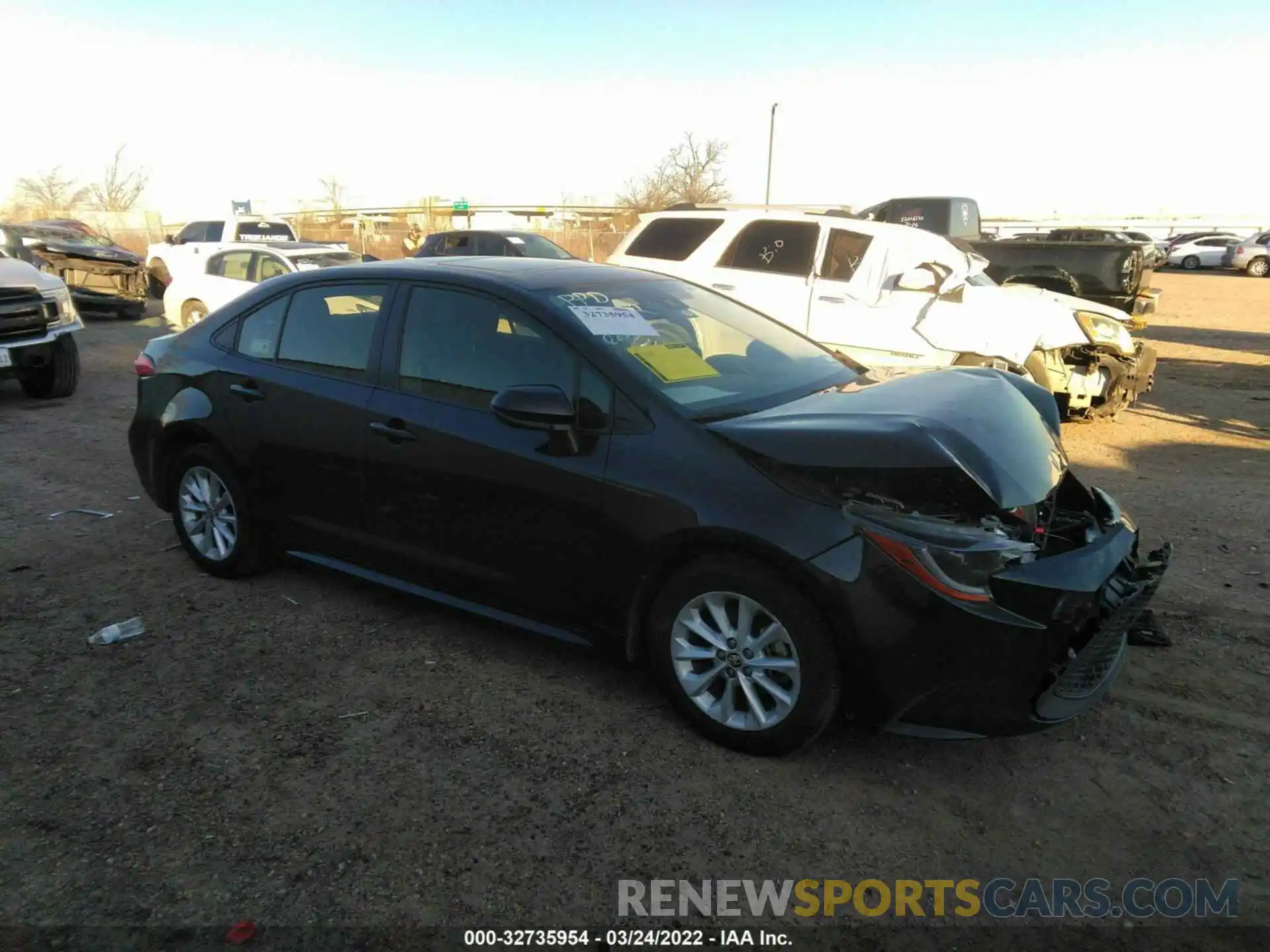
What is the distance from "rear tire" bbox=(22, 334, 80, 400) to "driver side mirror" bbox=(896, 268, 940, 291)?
854cm

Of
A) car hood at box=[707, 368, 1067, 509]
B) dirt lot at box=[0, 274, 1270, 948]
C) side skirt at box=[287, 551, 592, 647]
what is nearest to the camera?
dirt lot at box=[0, 274, 1270, 948]

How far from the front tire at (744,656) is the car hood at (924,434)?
0.44 m

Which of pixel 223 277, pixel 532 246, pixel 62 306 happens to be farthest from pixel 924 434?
pixel 532 246

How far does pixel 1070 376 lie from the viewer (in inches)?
329

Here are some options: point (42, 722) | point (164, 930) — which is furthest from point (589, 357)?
point (42, 722)

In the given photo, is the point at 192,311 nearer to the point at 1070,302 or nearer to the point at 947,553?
the point at 1070,302

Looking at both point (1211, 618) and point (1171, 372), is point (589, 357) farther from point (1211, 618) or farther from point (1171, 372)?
point (1171, 372)

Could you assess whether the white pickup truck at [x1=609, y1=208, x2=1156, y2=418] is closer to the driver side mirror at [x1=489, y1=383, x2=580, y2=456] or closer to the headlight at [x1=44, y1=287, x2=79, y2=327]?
the driver side mirror at [x1=489, y1=383, x2=580, y2=456]

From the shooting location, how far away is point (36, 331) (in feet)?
29.5

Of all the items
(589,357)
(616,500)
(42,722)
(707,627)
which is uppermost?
(589,357)

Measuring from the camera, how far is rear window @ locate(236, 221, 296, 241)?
18.7 metres

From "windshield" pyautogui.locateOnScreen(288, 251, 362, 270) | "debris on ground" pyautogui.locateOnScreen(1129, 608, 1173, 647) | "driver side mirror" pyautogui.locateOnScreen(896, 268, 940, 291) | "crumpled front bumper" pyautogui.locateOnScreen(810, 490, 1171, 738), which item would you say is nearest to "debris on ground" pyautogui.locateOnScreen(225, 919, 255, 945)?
"crumpled front bumper" pyautogui.locateOnScreen(810, 490, 1171, 738)

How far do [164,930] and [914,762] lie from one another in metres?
2.40

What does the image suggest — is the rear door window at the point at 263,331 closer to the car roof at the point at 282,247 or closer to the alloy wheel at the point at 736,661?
the alloy wheel at the point at 736,661
